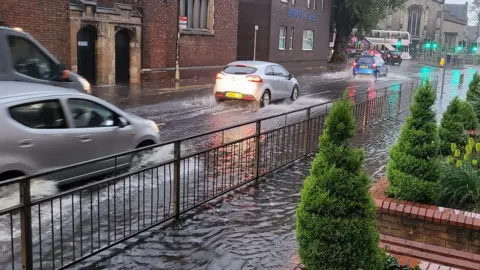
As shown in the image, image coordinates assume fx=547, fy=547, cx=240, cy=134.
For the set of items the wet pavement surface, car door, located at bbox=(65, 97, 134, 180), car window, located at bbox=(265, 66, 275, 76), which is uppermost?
car window, located at bbox=(265, 66, 275, 76)

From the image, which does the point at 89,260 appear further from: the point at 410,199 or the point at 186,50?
the point at 186,50

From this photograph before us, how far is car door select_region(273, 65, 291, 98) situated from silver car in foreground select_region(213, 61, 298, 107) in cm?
21

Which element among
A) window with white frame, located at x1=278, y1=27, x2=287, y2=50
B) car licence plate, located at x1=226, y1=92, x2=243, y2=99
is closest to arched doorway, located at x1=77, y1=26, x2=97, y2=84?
car licence plate, located at x1=226, y1=92, x2=243, y2=99

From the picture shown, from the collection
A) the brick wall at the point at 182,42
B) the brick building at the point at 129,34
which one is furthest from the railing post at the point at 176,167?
the brick wall at the point at 182,42

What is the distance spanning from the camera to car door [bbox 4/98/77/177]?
23.3 ft

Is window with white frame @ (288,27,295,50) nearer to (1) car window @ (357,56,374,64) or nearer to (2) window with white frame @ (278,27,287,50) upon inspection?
(2) window with white frame @ (278,27,287,50)

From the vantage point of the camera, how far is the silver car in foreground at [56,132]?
22.8 feet

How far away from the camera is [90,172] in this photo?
651cm

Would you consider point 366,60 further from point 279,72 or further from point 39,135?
point 39,135

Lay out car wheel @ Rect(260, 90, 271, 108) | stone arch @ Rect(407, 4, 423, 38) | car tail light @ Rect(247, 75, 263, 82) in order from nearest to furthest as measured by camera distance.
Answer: car tail light @ Rect(247, 75, 263, 82) → car wheel @ Rect(260, 90, 271, 108) → stone arch @ Rect(407, 4, 423, 38)

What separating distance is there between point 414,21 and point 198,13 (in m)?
77.9

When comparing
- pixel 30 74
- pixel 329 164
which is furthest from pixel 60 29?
pixel 329 164

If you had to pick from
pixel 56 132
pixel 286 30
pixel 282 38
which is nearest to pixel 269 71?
pixel 56 132

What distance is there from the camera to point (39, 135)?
24.1 feet
